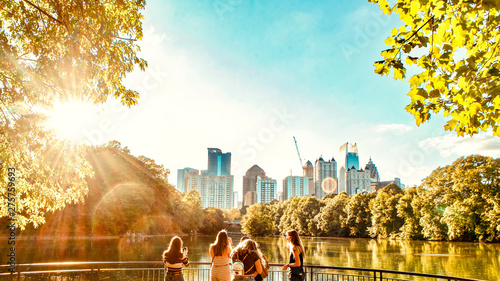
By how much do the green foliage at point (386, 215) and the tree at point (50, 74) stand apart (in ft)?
198

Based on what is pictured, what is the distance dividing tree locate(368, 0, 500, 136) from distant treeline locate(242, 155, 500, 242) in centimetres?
4340

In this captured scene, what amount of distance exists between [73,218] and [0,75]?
40340 millimetres

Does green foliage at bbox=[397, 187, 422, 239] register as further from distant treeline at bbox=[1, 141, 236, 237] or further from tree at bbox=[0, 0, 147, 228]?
tree at bbox=[0, 0, 147, 228]

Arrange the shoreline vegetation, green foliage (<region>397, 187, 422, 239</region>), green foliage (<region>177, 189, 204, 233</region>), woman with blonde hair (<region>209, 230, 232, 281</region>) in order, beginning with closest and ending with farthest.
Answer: woman with blonde hair (<region>209, 230, 232, 281</region>) < the shoreline vegetation < green foliage (<region>397, 187, 422, 239</region>) < green foliage (<region>177, 189, 204, 233</region>)

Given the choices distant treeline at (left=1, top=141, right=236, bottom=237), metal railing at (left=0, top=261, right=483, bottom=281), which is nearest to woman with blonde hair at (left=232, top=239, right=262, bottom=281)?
metal railing at (left=0, top=261, right=483, bottom=281)

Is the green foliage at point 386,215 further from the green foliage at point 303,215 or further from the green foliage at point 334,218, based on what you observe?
the green foliage at point 303,215

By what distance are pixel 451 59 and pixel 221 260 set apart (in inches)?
193

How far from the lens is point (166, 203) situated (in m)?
60.9

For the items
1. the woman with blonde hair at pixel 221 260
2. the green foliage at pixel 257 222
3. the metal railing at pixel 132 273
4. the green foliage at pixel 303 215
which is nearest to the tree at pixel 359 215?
the green foliage at pixel 303 215

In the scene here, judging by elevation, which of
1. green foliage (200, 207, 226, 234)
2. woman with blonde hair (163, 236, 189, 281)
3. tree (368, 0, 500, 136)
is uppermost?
tree (368, 0, 500, 136)

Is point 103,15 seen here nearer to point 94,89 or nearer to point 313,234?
point 94,89

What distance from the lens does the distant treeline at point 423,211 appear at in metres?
41.7

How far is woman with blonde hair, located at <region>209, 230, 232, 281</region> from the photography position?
19.5ft

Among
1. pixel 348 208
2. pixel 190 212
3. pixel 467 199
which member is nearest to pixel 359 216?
pixel 348 208
